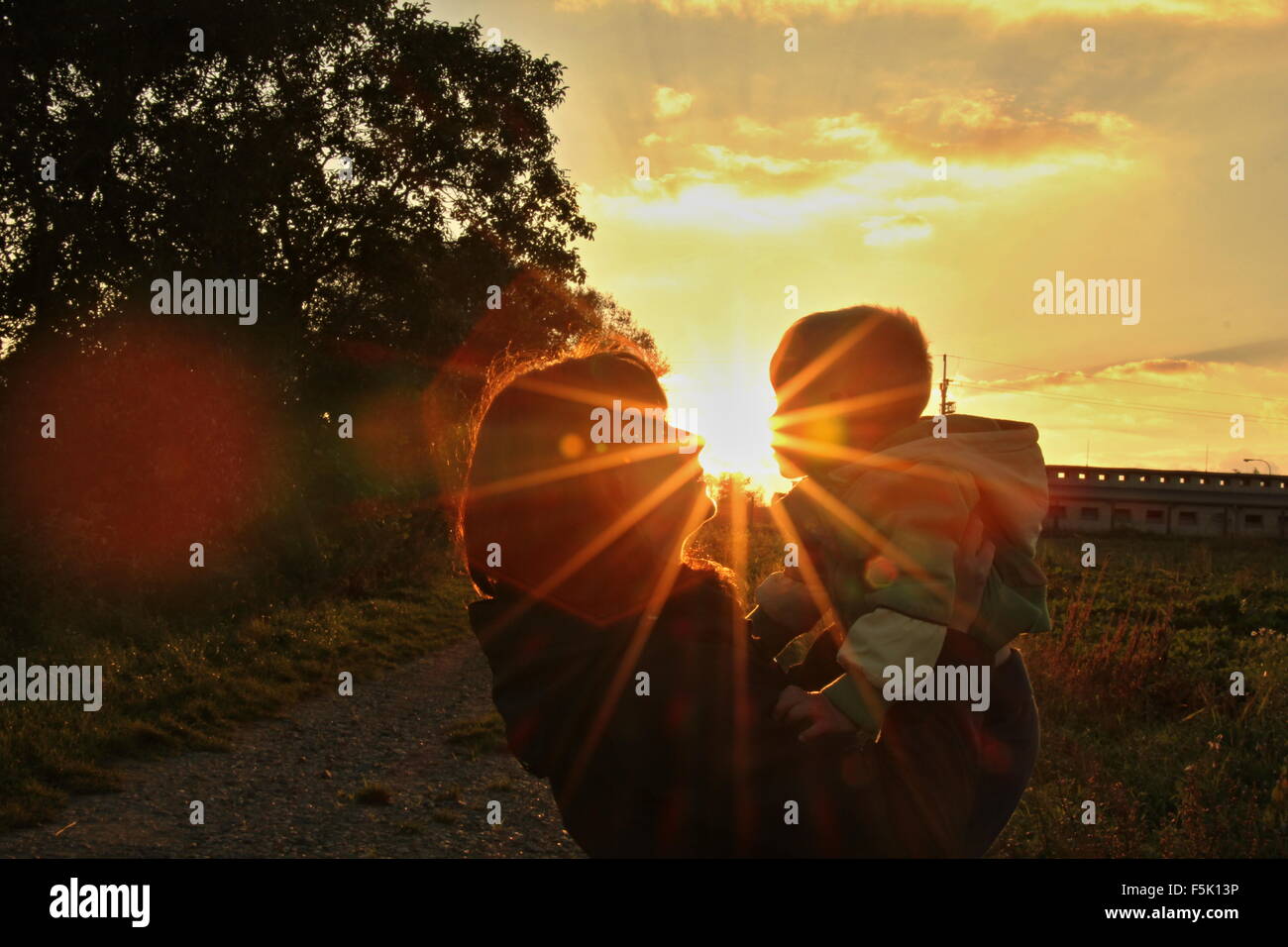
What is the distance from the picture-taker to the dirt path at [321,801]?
642cm

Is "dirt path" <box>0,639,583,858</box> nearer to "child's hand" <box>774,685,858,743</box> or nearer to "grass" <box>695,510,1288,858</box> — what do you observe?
"grass" <box>695,510,1288,858</box>

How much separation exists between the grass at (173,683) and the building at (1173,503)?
6886 cm

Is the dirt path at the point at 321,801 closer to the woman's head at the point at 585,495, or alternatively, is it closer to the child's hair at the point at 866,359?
the child's hair at the point at 866,359

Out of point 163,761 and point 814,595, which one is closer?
point 814,595

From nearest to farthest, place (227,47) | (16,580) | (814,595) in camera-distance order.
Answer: (814,595) < (16,580) < (227,47)

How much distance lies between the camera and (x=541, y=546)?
192cm

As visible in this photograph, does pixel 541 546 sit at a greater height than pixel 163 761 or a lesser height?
greater

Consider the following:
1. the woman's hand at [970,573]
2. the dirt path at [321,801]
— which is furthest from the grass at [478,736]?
the woman's hand at [970,573]

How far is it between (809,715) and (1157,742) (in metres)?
7.97

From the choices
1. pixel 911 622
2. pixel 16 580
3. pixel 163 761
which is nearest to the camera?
pixel 911 622

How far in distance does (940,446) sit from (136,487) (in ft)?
49.4

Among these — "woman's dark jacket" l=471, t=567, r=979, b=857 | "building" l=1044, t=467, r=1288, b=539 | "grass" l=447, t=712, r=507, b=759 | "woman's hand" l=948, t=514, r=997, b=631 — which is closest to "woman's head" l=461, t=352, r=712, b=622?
"woman's dark jacket" l=471, t=567, r=979, b=857

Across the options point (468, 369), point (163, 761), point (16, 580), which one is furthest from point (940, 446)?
point (468, 369)

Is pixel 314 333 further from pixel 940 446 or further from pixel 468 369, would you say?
pixel 940 446
